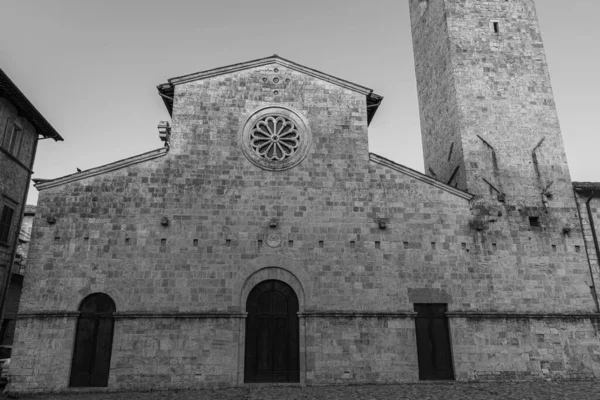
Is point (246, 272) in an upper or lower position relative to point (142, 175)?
lower

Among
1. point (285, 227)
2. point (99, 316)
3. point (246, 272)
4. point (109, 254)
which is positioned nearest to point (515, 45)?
point (285, 227)

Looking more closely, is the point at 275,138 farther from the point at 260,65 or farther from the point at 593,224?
the point at 593,224

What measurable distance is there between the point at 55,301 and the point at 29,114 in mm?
9475

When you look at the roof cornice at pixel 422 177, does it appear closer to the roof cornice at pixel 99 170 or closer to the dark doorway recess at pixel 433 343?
the dark doorway recess at pixel 433 343

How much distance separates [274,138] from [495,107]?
849 centimetres

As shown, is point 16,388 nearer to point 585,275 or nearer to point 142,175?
point 142,175

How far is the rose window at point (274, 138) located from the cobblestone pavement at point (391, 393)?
7.30m

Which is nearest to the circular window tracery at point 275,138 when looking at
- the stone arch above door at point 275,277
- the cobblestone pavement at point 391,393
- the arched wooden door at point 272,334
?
the stone arch above door at point 275,277

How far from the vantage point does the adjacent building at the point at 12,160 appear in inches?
670

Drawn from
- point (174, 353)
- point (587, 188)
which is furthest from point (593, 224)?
point (174, 353)

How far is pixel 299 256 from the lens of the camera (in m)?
13.9

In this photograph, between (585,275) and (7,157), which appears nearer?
(585,275)

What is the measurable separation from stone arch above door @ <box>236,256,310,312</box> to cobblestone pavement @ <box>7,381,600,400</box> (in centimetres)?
255

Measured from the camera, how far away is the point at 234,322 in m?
13.1
